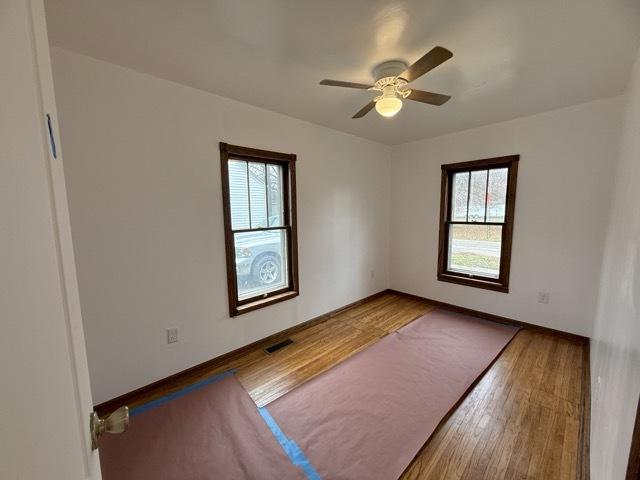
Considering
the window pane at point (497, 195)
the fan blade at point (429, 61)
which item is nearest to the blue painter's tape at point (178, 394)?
the fan blade at point (429, 61)

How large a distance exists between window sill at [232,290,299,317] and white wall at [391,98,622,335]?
2.32 meters

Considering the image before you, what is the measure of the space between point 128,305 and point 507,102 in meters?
3.76

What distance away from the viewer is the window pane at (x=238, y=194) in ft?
8.17

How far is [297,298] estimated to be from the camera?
3.08 metres

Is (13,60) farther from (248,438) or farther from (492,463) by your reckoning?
(492,463)

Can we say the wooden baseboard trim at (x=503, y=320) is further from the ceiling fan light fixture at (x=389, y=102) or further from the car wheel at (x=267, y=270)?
the ceiling fan light fixture at (x=389, y=102)

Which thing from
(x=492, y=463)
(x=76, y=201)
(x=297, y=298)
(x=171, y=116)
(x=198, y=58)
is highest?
(x=198, y=58)

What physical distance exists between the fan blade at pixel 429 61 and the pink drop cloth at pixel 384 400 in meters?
2.25

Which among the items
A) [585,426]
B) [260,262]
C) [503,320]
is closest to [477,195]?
[503,320]

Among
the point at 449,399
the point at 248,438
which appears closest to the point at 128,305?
the point at 248,438

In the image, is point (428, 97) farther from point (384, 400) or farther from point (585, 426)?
point (585, 426)

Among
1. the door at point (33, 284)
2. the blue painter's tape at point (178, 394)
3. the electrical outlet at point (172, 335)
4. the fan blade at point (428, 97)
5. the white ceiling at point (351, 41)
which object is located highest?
the white ceiling at point (351, 41)

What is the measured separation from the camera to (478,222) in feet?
11.2

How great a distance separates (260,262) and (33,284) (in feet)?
7.95
